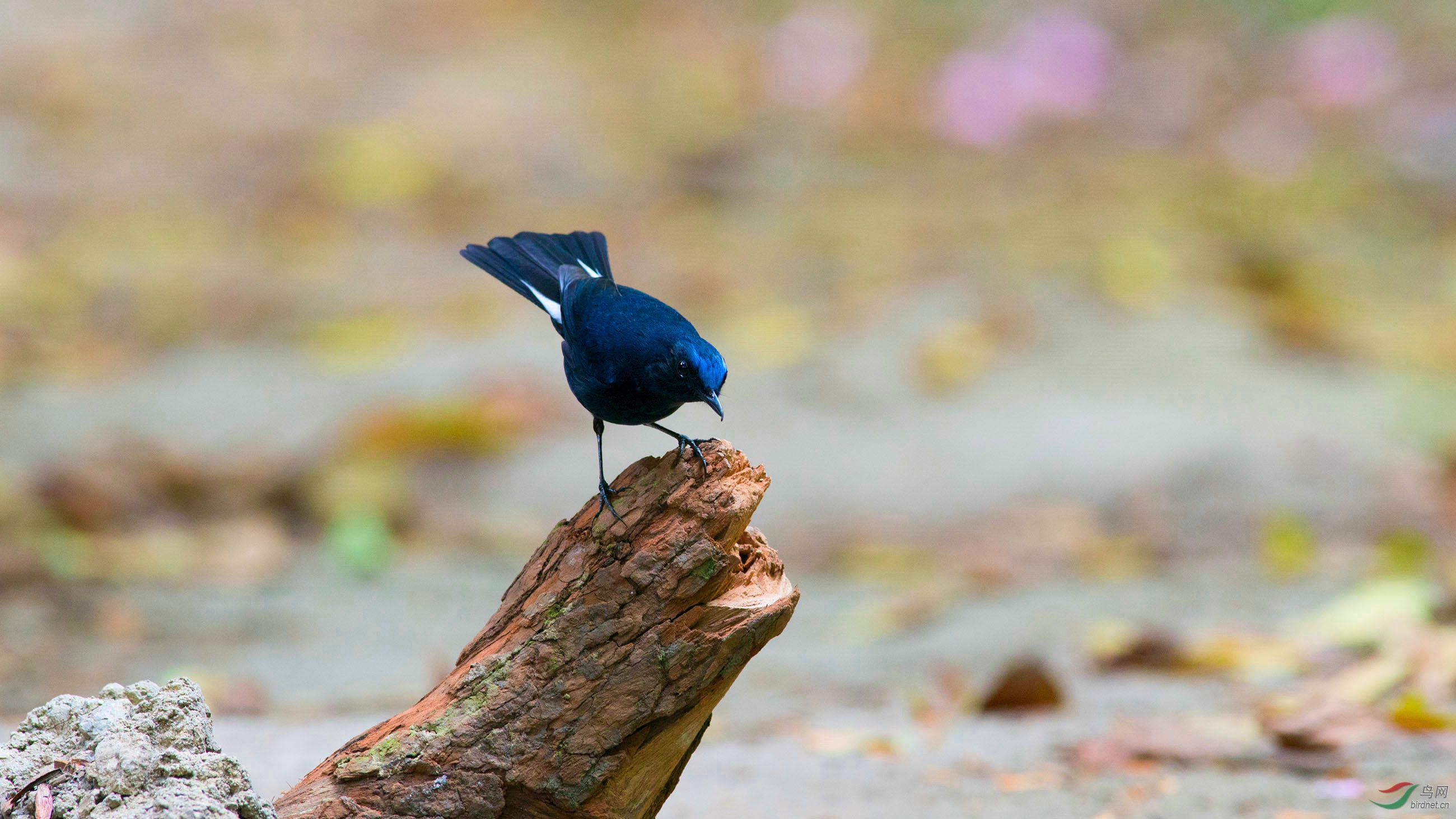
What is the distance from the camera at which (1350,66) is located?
1188cm

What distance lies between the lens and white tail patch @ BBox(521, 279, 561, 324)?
3184mm

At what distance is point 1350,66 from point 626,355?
11429 mm

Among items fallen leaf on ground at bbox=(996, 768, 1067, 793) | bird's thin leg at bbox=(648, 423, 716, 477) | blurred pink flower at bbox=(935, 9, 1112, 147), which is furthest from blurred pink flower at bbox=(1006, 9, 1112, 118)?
bird's thin leg at bbox=(648, 423, 716, 477)

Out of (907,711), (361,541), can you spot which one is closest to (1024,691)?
(907,711)

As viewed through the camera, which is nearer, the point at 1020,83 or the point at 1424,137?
the point at 1424,137

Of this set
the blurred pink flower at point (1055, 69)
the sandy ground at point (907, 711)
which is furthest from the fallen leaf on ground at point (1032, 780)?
the blurred pink flower at point (1055, 69)

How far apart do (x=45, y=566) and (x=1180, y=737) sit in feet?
15.6

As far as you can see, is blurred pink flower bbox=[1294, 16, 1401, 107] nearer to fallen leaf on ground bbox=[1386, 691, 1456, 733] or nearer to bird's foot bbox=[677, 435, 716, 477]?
fallen leaf on ground bbox=[1386, 691, 1456, 733]

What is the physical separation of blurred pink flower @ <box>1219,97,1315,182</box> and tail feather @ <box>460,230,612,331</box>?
30.5 feet

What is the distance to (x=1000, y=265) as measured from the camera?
934 cm

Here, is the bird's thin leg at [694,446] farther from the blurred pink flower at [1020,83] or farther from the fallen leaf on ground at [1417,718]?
the blurred pink flower at [1020,83]

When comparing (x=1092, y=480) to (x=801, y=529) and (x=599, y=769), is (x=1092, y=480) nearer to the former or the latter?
(x=801, y=529)

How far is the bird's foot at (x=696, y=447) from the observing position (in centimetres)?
251

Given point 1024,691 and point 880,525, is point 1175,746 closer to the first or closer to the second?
point 1024,691
